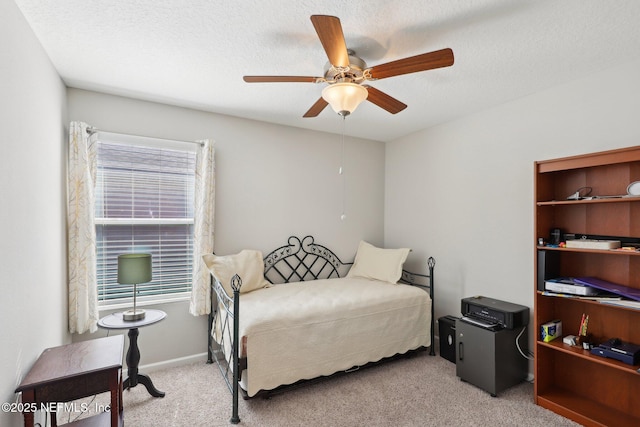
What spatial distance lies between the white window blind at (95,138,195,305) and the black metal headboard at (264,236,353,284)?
903 mm

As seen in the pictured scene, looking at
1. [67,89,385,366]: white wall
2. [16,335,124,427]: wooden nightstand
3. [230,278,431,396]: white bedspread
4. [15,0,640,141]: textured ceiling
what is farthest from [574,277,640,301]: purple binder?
[16,335,124,427]: wooden nightstand

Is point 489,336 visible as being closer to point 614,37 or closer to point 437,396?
point 437,396

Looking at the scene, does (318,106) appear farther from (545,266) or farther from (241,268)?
(545,266)

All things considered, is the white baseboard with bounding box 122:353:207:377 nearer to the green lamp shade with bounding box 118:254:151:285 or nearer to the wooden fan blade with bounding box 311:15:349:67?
the green lamp shade with bounding box 118:254:151:285

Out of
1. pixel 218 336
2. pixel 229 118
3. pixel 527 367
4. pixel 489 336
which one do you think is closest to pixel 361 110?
pixel 229 118

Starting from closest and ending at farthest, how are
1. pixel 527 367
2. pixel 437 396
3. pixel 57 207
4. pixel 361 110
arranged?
pixel 57 207 → pixel 437 396 → pixel 527 367 → pixel 361 110

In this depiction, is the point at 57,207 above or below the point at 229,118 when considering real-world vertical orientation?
below

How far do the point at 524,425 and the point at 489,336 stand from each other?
0.61 m

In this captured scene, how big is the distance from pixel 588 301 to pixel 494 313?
0.71 m

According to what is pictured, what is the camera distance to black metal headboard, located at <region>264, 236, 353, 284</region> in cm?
364

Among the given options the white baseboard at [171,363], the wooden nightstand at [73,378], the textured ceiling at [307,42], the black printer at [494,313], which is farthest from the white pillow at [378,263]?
the wooden nightstand at [73,378]

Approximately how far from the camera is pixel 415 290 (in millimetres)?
3324

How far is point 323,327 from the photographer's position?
266 cm

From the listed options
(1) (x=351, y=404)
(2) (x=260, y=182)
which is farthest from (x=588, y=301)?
(2) (x=260, y=182)
